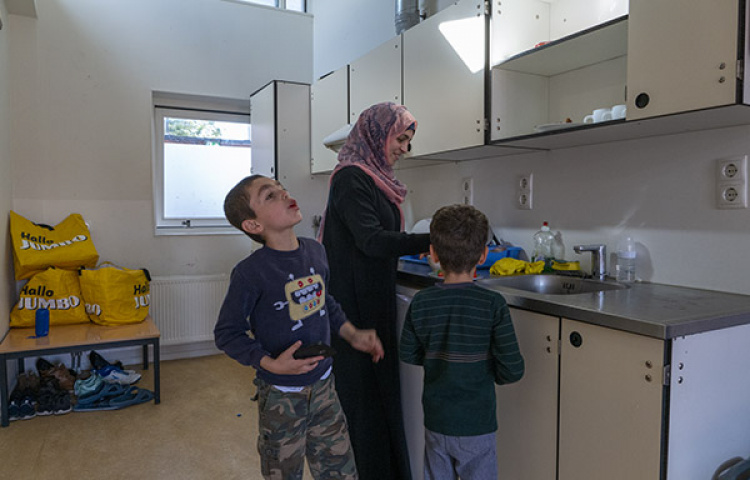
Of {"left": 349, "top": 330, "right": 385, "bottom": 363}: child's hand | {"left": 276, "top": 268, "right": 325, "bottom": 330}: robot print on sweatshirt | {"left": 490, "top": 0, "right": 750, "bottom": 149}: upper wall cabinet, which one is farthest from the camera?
{"left": 349, "top": 330, "right": 385, "bottom": 363}: child's hand

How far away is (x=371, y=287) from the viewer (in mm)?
1668

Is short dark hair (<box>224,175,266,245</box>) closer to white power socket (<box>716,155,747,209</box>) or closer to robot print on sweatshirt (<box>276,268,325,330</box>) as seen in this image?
robot print on sweatshirt (<box>276,268,325,330</box>)

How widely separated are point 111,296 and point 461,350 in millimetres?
2600

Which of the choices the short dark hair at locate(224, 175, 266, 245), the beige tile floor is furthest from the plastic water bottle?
the beige tile floor

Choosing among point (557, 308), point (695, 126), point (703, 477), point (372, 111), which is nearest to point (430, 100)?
point (372, 111)

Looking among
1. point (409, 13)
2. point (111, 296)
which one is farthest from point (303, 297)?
point (111, 296)

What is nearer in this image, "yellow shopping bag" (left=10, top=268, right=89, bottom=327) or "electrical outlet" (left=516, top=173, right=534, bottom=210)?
"electrical outlet" (left=516, top=173, right=534, bottom=210)

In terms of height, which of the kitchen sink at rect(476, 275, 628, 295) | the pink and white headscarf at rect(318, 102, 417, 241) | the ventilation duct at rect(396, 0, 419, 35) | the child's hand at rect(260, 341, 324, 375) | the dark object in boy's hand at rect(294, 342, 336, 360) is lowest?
the child's hand at rect(260, 341, 324, 375)

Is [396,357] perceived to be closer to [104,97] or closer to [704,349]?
[704,349]

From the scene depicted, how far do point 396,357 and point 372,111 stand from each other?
87 centimetres

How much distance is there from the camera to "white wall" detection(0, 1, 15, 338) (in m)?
2.84

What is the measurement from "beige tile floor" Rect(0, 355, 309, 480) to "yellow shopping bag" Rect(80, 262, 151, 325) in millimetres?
546

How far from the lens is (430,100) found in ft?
7.22

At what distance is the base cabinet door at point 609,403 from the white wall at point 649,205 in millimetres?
579
